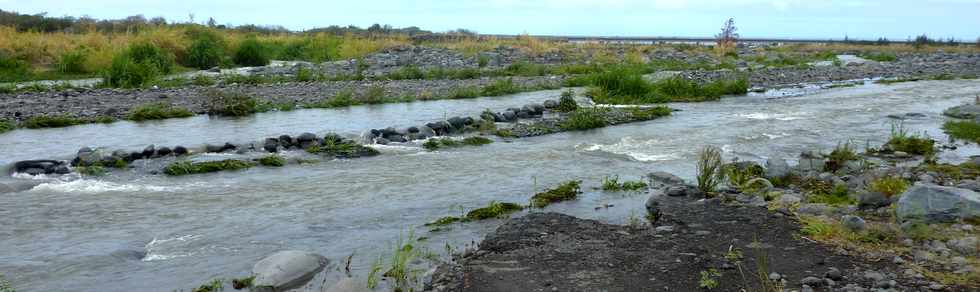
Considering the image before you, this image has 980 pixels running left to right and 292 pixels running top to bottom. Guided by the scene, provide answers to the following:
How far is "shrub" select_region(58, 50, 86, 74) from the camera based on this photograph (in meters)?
25.3

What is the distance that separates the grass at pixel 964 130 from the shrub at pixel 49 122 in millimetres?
16593

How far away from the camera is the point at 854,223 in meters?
6.39

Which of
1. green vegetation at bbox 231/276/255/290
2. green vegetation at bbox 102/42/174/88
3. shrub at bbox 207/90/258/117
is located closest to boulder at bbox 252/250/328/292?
green vegetation at bbox 231/276/255/290

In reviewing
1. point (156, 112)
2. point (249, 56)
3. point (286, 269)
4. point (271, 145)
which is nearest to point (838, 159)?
point (286, 269)

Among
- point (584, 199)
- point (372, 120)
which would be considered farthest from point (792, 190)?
point (372, 120)

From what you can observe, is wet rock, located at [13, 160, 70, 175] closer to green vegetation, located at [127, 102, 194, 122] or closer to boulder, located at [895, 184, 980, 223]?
green vegetation, located at [127, 102, 194, 122]

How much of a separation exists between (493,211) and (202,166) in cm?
484

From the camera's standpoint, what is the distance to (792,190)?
839cm

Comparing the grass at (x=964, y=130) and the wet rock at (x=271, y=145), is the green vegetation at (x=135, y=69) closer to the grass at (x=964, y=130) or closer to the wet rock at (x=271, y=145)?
the wet rock at (x=271, y=145)

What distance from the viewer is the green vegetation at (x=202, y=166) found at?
10.3m

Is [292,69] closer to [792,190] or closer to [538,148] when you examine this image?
Result: [538,148]

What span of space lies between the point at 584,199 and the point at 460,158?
3.32m

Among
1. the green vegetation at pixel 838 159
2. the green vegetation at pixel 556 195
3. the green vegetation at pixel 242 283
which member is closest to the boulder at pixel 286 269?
the green vegetation at pixel 242 283

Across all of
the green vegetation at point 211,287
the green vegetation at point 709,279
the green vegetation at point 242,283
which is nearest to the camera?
the green vegetation at point 709,279
